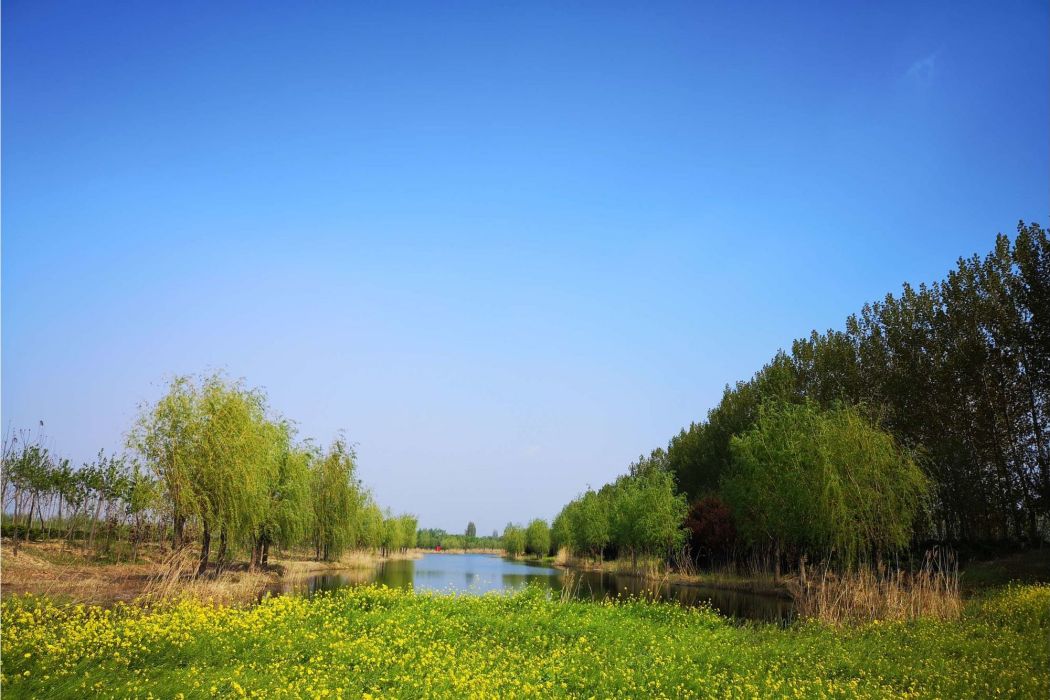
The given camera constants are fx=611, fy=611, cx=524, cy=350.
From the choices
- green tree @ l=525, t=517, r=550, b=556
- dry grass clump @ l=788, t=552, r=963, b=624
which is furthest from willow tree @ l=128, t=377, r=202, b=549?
green tree @ l=525, t=517, r=550, b=556

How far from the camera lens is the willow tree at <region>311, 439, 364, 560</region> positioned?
43.8 meters

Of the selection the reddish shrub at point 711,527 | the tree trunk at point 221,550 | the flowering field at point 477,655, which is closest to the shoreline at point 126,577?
the tree trunk at point 221,550

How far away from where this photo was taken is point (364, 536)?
188 feet

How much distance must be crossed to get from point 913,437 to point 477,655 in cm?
3617

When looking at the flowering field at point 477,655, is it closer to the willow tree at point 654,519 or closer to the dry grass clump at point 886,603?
the dry grass clump at point 886,603

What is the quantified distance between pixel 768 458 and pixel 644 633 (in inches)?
946

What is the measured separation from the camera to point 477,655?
12.2 meters

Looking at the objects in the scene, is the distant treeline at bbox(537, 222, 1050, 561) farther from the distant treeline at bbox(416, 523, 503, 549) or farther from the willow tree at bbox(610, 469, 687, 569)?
the distant treeline at bbox(416, 523, 503, 549)

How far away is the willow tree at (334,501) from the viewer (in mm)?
43812

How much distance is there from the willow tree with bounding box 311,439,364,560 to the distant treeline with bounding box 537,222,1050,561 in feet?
73.6

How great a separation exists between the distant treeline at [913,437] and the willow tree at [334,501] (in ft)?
73.6

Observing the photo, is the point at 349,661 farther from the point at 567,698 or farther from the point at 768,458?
the point at 768,458

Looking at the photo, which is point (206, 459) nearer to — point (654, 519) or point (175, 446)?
point (175, 446)

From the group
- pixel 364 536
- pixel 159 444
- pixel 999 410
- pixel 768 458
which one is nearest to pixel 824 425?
pixel 768 458
